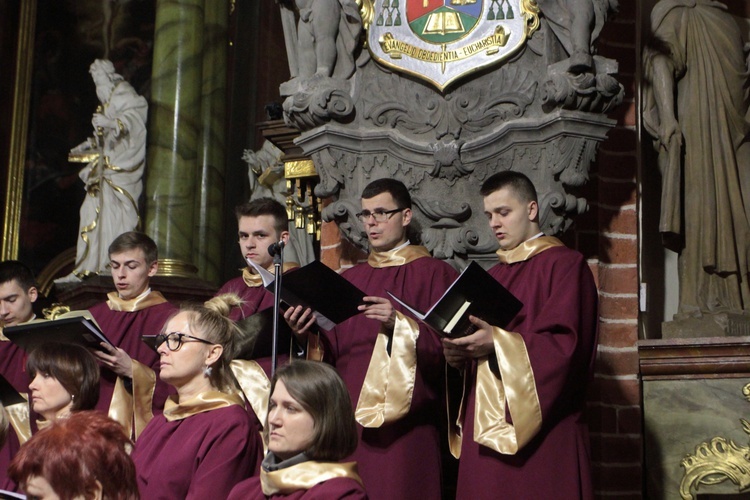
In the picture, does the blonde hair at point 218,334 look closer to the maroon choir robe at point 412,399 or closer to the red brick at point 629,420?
the maroon choir robe at point 412,399

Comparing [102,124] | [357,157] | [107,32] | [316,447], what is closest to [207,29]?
[102,124]

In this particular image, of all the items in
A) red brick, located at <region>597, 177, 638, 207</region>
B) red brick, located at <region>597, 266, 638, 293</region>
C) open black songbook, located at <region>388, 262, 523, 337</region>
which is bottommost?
open black songbook, located at <region>388, 262, 523, 337</region>

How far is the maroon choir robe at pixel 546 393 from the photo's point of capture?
4.25 m

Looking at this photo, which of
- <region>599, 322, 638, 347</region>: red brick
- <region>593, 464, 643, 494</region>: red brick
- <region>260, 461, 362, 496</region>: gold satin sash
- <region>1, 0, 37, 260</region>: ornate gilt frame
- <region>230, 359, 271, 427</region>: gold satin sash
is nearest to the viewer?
<region>260, 461, 362, 496</region>: gold satin sash

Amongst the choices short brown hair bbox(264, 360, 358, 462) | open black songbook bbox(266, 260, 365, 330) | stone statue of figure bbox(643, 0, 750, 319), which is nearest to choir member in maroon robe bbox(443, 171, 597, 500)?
open black songbook bbox(266, 260, 365, 330)

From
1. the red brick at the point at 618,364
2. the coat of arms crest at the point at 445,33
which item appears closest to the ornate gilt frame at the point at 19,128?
the coat of arms crest at the point at 445,33

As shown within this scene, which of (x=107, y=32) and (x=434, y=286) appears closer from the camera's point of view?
(x=434, y=286)

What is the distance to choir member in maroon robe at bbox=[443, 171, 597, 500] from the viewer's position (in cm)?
425

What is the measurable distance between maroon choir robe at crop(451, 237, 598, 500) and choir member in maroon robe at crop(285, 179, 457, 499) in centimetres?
25

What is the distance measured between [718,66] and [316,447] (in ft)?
10.1

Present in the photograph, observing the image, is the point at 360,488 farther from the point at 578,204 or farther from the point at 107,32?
the point at 107,32

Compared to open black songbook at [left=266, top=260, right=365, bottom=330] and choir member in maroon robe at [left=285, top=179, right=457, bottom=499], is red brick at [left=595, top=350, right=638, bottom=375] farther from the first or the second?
open black songbook at [left=266, top=260, right=365, bottom=330]

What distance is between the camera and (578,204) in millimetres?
4922

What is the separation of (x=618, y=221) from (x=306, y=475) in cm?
245
